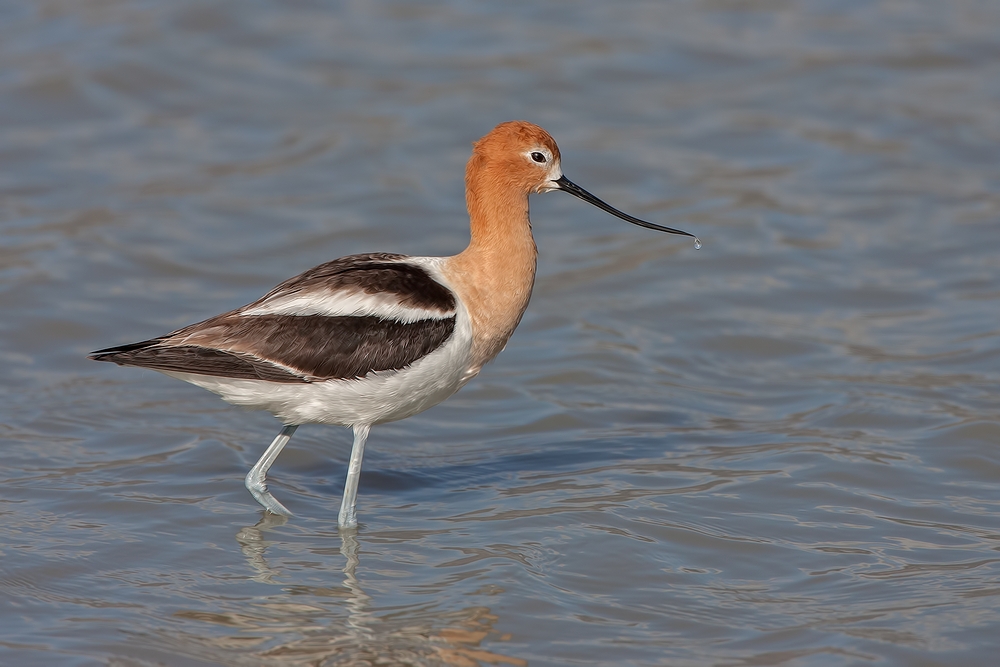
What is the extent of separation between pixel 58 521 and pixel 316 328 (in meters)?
1.76

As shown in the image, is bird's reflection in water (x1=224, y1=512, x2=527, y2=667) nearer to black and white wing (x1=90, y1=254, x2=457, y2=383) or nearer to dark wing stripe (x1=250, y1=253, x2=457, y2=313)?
black and white wing (x1=90, y1=254, x2=457, y2=383)

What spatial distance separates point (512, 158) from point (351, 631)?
9.78 ft

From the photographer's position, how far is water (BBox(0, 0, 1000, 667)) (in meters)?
6.41

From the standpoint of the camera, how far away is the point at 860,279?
11.0m

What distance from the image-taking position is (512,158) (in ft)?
25.4

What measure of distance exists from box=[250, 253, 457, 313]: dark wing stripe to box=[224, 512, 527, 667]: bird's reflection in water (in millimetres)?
1511

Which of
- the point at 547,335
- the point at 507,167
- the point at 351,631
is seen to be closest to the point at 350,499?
the point at 351,631

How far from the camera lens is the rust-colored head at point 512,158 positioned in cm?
773

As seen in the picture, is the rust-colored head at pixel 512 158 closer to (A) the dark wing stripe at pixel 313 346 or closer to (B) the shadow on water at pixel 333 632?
(A) the dark wing stripe at pixel 313 346

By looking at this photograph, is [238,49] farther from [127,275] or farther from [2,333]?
[2,333]

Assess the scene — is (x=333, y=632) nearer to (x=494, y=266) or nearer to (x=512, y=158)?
(x=494, y=266)

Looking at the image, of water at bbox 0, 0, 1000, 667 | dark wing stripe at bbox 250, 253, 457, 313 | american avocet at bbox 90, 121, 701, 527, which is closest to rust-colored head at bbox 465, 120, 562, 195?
american avocet at bbox 90, 121, 701, 527

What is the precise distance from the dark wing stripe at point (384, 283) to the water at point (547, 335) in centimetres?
126

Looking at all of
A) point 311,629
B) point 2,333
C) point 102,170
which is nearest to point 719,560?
point 311,629
